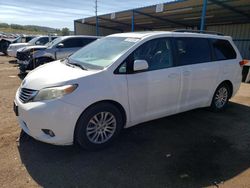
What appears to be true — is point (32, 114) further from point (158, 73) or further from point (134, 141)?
point (158, 73)

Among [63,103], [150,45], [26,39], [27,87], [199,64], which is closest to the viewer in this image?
[63,103]

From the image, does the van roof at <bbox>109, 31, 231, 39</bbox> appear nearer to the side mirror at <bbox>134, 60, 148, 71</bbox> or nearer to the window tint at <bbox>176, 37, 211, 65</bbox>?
the window tint at <bbox>176, 37, 211, 65</bbox>

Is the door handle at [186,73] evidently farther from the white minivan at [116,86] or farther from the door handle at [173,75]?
the door handle at [173,75]

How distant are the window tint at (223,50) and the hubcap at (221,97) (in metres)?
0.76

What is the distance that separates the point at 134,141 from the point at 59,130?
134 centimetres

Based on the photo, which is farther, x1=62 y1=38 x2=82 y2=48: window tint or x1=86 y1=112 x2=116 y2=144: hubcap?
x1=62 y1=38 x2=82 y2=48: window tint

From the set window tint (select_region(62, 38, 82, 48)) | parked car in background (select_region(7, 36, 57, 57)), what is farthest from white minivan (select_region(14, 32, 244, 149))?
parked car in background (select_region(7, 36, 57, 57))

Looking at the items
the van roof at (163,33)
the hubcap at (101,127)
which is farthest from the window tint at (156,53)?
the hubcap at (101,127)

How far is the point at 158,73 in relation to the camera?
12.6ft

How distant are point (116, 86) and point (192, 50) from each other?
2.00 metres

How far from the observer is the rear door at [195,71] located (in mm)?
4266

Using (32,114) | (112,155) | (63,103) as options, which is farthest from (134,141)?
(32,114)

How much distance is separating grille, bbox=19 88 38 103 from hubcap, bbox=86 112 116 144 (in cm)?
89

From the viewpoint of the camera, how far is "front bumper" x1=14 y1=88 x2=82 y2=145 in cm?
297
